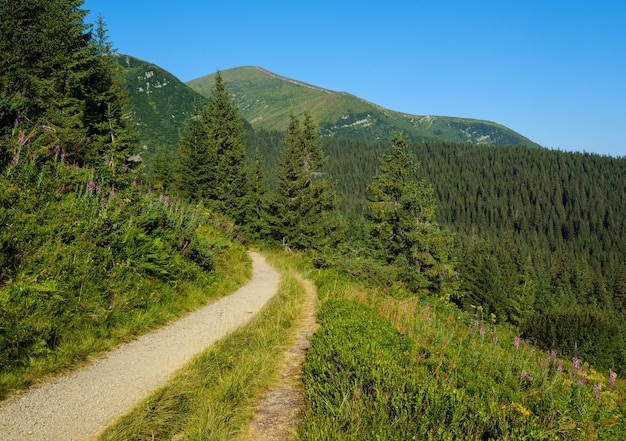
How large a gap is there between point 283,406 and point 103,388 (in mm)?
2028

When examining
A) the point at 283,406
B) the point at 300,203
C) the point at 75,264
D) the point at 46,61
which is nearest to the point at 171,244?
the point at 75,264

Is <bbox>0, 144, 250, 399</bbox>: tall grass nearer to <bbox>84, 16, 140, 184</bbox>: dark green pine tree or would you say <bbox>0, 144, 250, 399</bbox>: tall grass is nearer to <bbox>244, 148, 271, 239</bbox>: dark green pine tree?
<bbox>84, 16, 140, 184</bbox>: dark green pine tree

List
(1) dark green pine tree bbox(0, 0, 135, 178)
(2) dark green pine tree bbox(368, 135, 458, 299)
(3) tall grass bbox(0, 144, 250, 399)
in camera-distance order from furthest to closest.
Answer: (2) dark green pine tree bbox(368, 135, 458, 299) < (1) dark green pine tree bbox(0, 0, 135, 178) < (3) tall grass bbox(0, 144, 250, 399)

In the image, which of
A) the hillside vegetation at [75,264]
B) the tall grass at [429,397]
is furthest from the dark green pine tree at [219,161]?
the tall grass at [429,397]

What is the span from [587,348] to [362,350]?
120ft

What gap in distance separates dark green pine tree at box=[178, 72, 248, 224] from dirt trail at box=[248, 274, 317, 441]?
26518mm

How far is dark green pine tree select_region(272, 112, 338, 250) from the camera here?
28297mm

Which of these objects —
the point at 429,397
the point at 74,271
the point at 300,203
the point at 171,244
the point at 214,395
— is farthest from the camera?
the point at 300,203

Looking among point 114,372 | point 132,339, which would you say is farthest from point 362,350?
point 132,339

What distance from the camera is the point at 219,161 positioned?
32000 millimetres

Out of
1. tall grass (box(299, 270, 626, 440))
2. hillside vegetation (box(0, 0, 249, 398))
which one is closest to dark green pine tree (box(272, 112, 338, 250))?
hillside vegetation (box(0, 0, 249, 398))

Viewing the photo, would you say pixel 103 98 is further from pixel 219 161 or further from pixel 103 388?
pixel 103 388

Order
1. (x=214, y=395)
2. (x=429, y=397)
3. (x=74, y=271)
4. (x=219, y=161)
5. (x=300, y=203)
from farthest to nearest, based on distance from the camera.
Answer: (x=219, y=161) → (x=300, y=203) → (x=74, y=271) → (x=214, y=395) → (x=429, y=397)

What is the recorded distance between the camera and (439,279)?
2725cm
